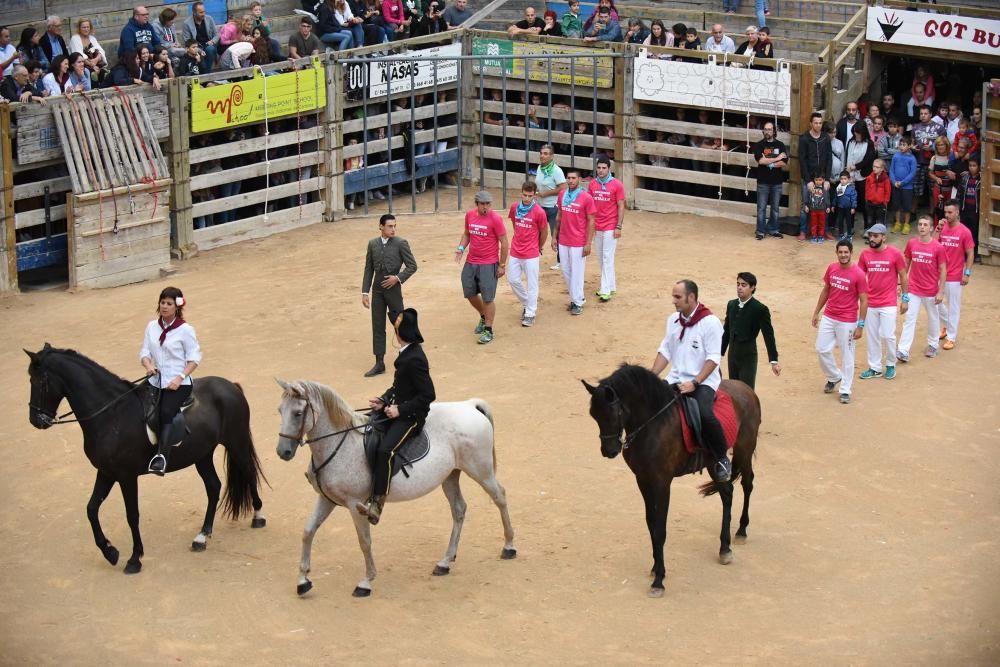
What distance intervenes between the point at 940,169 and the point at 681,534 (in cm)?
1060

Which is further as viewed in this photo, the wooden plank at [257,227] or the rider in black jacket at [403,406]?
the wooden plank at [257,227]

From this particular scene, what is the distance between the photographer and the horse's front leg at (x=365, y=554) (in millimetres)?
10914

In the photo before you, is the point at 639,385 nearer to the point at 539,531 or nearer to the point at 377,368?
the point at 539,531

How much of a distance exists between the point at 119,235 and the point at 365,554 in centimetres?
963

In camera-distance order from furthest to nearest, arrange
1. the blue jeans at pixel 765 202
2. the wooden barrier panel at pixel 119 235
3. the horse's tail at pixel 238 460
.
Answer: the blue jeans at pixel 765 202 → the wooden barrier panel at pixel 119 235 → the horse's tail at pixel 238 460

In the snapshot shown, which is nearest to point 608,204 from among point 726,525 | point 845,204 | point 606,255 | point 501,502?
point 606,255

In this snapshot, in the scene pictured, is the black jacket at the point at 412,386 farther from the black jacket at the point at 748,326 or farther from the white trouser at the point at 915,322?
the white trouser at the point at 915,322

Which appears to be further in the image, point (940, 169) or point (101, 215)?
point (940, 169)

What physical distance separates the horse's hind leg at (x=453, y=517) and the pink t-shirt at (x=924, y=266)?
724 cm

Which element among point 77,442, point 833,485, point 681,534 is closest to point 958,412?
point 833,485

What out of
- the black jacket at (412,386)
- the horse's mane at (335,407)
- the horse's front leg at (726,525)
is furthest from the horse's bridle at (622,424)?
the horse's mane at (335,407)

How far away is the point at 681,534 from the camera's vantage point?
1217cm

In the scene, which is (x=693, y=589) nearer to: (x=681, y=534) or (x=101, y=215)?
(x=681, y=534)

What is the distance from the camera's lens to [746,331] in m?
13.8
